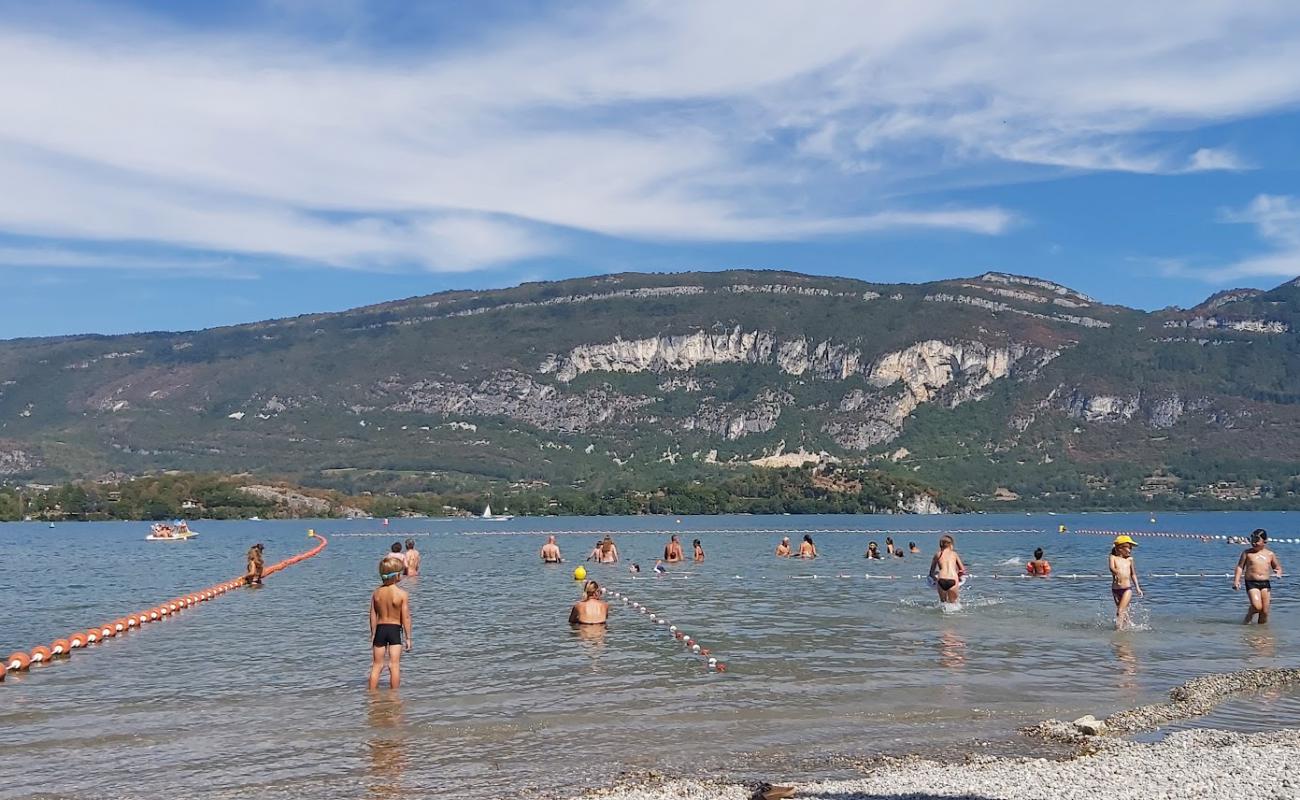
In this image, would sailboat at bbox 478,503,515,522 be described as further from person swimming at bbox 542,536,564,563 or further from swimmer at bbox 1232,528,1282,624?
swimmer at bbox 1232,528,1282,624

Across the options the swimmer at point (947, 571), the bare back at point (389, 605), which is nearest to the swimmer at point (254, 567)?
the swimmer at point (947, 571)

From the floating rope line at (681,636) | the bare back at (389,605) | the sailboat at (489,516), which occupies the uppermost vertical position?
the bare back at (389,605)

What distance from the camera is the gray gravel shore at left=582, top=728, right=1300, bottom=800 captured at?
1226 centimetres

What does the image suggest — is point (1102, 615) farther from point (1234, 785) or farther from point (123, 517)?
point (123, 517)

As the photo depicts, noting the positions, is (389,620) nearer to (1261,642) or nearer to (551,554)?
(1261,642)

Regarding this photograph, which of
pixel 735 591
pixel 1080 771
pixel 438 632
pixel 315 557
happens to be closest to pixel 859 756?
pixel 1080 771

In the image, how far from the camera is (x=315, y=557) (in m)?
72.1

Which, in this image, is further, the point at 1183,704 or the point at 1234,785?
the point at 1183,704

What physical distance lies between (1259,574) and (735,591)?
57.3ft

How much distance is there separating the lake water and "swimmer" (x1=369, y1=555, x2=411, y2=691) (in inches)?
24.0

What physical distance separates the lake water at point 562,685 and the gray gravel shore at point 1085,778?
115 cm

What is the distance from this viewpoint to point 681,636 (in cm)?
2628

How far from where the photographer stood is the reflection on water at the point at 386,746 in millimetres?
13820

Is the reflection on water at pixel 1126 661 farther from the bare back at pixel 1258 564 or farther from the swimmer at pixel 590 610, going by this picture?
the swimmer at pixel 590 610
